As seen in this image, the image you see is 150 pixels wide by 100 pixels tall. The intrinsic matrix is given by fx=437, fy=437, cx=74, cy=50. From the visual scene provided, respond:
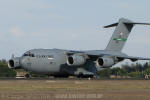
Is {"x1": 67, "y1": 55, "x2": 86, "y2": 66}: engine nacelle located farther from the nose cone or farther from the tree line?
the tree line

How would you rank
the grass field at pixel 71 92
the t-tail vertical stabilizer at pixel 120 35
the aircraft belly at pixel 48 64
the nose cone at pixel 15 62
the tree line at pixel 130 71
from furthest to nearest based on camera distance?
1. the tree line at pixel 130 71
2. the t-tail vertical stabilizer at pixel 120 35
3. the nose cone at pixel 15 62
4. the aircraft belly at pixel 48 64
5. the grass field at pixel 71 92

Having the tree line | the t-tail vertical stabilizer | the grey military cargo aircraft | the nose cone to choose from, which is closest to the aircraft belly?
the grey military cargo aircraft

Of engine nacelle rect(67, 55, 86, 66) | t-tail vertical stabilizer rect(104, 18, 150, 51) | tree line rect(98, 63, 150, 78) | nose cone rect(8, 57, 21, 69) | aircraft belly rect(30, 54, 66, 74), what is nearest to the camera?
aircraft belly rect(30, 54, 66, 74)

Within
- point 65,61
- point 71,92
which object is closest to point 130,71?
point 65,61

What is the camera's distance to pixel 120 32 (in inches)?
2280

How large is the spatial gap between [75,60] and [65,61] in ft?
7.14

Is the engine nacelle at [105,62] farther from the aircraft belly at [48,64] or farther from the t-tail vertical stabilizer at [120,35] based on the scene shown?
the t-tail vertical stabilizer at [120,35]

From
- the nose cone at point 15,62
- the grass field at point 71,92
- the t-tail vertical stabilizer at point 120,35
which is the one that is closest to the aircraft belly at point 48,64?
the nose cone at point 15,62

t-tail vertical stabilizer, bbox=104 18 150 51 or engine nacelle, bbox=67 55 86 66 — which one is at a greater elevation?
t-tail vertical stabilizer, bbox=104 18 150 51

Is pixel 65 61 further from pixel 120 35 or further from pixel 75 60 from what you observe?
pixel 120 35

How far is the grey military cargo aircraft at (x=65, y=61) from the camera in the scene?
49.7 meters

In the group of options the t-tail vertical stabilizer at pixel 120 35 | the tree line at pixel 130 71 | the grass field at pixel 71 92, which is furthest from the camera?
the tree line at pixel 130 71

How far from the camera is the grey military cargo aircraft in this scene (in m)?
49.7

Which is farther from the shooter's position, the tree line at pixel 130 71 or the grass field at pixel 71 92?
the tree line at pixel 130 71
